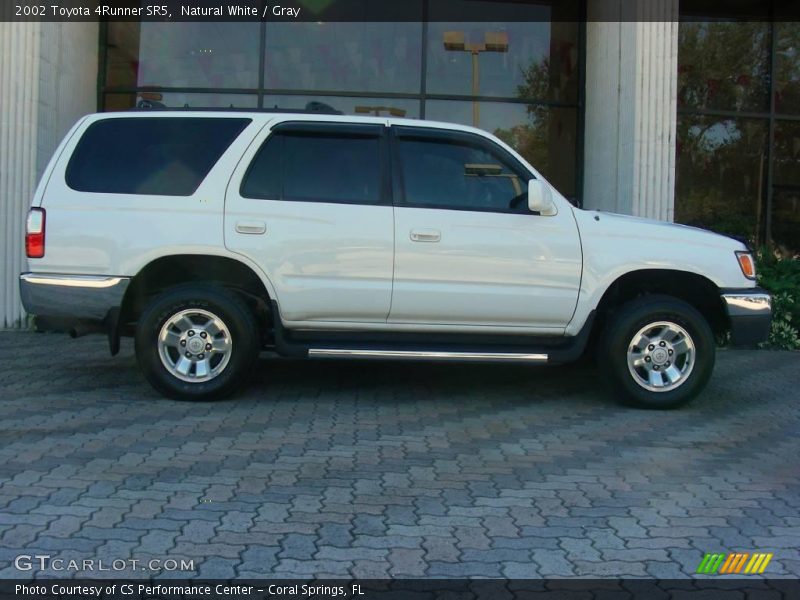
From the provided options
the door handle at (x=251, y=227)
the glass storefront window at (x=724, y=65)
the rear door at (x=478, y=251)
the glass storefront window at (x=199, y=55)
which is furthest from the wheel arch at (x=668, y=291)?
the glass storefront window at (x=199, y=55)

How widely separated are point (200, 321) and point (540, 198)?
8.44 feet

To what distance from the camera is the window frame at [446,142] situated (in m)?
6.30

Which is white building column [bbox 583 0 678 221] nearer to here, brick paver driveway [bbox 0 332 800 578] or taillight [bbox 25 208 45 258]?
brick paver driveway [bbox 0 332 800 578]

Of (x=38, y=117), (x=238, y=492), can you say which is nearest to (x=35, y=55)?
(x=38, y=117)

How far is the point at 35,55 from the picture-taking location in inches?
388

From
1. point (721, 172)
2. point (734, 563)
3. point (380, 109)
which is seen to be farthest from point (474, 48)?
point (734, 563)

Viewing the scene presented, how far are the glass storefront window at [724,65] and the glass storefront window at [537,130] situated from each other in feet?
5.76

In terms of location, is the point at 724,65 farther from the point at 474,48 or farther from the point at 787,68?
the point at 474,48

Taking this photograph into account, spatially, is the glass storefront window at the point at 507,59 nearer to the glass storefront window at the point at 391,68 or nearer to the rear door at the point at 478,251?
the glass storefront window at the point at 391,68

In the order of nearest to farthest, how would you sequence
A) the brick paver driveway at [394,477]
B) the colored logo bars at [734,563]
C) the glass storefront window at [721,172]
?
the colored logo bars at [734,563] → the brick paver driveway at [394,477] → the glass storefront window at [721,172]

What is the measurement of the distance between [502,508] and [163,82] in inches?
363

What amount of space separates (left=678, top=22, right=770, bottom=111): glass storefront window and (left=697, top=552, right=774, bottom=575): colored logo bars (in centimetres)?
982

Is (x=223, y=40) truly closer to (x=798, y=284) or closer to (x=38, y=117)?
(x=38, y=117)
